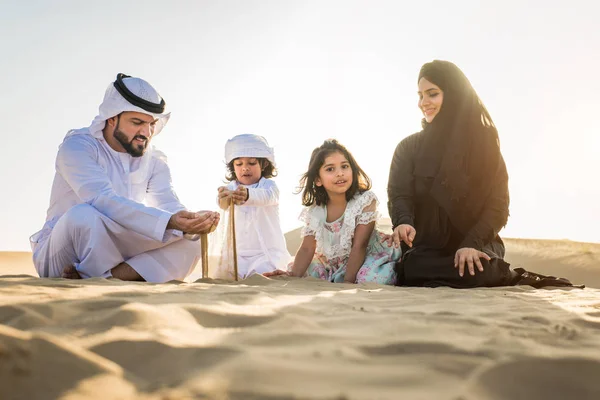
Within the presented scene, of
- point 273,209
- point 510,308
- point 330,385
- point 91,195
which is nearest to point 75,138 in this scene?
point 91,195

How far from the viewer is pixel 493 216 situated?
14.6 ft

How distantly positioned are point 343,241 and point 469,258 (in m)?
1.18

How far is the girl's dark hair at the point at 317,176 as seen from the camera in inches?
203

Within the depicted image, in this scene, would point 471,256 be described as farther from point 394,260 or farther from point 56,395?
point 56,395

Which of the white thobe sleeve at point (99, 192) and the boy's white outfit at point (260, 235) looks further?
the boy's white outfit at point (260, 235)

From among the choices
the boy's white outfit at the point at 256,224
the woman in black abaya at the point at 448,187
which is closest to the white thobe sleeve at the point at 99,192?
the boy's white outfit at the point at 256,224

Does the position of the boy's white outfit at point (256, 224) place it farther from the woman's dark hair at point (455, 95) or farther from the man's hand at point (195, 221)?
the woman's dark hair at point (455, 95)

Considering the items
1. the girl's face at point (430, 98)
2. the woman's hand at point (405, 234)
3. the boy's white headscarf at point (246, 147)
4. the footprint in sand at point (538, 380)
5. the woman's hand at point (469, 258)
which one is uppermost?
the girl's face at point (430, 98)

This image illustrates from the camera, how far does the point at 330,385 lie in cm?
118

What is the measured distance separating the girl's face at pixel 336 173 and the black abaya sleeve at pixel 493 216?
1197 millimetres

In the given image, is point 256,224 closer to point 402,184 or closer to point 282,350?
point 402,184

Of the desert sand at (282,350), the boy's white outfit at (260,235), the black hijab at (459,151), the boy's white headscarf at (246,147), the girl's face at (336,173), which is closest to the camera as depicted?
the desert sand at (282,350)

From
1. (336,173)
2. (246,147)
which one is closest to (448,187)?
(336,173)

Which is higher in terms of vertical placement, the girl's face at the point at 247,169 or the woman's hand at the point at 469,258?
the girl's face at the point at 247,169
